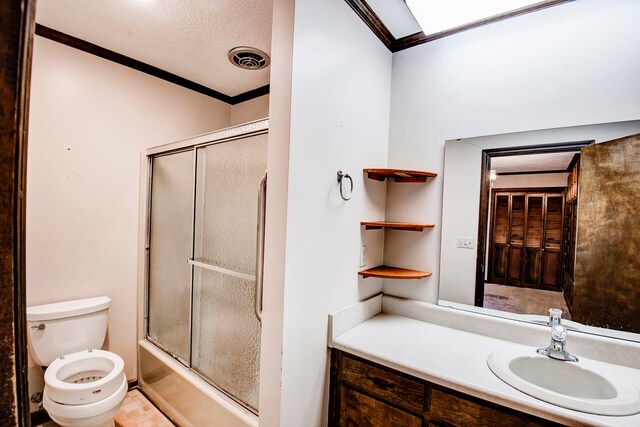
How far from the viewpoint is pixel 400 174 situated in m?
1.73

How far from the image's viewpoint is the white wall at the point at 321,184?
4.11 feet

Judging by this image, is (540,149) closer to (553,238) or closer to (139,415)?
(553,238)

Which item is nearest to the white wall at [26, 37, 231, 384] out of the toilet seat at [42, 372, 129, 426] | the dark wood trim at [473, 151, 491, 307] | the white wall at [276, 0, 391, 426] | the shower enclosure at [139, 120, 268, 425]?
the shower enclosure at [139, 120, 268, 425]

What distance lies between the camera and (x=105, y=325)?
2051mm

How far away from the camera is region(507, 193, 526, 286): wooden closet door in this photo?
162 cm

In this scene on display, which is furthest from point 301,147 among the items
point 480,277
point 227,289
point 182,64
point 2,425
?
point 182,64

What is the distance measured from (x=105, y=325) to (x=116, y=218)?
75 centimetres

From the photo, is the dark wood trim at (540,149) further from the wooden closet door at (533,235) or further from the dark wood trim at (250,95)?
the dark wood trim at (250,95)

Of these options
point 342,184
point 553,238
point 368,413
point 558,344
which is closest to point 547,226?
point 553,238

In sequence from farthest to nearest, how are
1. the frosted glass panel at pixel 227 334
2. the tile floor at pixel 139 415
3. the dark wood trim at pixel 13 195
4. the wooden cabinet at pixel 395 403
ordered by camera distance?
the tile floor at pixel 139 415 < the frosted glass panel at pixel 227 334 < the wooden cabinet at pixel 395 403 < the dark wood trim at pixel 13 195

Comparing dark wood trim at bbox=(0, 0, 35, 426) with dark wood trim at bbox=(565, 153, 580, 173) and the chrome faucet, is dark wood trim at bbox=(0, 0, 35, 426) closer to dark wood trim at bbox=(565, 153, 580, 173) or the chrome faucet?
the chrome faucet

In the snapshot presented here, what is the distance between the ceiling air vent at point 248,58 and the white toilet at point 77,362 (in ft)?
6.34

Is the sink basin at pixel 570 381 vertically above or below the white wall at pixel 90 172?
below

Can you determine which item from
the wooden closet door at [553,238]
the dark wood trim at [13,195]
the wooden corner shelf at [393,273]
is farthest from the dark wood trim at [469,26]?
the dark wood trim at [13,195]
